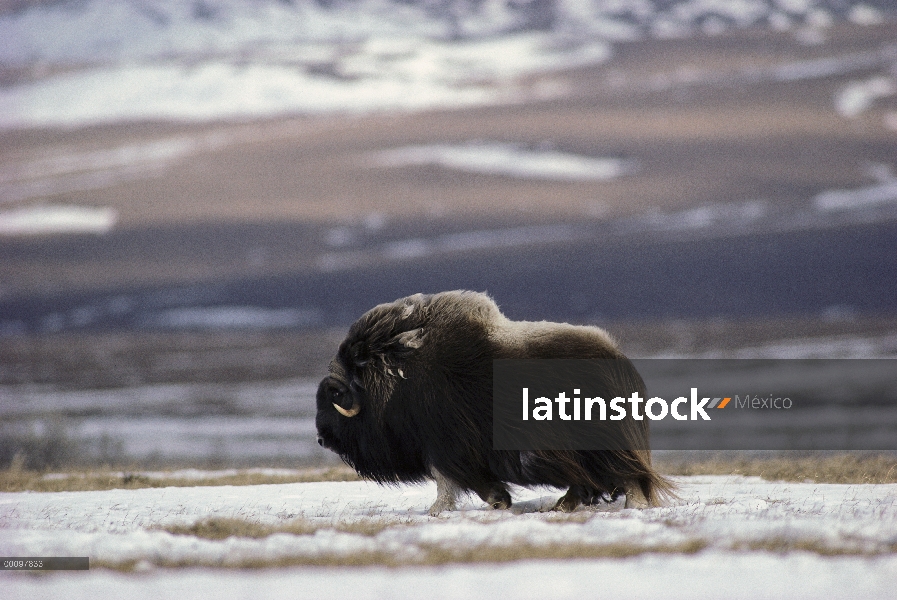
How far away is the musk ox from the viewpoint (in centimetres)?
823

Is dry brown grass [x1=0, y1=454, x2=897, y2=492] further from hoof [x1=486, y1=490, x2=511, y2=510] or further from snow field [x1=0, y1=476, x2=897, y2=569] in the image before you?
hoof [x1=486, y1=490, x2=511, y2=510]

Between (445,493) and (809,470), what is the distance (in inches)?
207

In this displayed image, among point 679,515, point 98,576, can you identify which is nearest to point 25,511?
point 98,576

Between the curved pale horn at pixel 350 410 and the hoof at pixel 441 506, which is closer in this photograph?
the hoof at pixel 441 506

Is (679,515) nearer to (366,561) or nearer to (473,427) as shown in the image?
(473,427)

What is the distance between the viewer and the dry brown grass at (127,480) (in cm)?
1155

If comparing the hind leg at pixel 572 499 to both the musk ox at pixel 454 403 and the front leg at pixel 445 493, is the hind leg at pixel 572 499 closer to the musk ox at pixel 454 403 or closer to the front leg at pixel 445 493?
the musk ox at pixel 454 403

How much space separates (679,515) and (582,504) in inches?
43.6

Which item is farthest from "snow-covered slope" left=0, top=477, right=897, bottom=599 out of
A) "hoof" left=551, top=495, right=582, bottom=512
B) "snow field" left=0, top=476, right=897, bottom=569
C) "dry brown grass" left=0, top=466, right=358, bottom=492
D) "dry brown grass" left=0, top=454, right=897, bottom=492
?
"dry brown grass" left=0, top=466, right=358, bottom=492

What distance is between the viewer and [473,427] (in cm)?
822

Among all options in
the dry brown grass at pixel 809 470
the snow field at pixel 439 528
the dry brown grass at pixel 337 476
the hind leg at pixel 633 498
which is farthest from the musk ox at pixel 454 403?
the dry brown grass at pixel 337 476

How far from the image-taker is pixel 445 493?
8.48 meters

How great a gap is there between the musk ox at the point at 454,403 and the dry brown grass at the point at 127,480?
3488 mm

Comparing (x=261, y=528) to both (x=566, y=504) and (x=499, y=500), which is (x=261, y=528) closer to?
(x=499, y=500)
